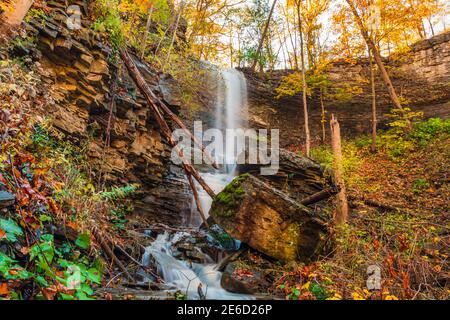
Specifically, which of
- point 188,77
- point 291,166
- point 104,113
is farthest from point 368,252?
point 188,77

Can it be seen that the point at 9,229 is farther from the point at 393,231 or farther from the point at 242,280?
the point at 393,231

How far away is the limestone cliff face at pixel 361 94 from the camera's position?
14.4 m

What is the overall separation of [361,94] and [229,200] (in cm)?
1331

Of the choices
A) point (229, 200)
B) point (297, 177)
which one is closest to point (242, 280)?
point (229, 200)

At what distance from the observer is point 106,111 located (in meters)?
7.13

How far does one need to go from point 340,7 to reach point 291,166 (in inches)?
401

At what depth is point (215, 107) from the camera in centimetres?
1541

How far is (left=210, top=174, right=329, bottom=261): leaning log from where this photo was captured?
5934mm

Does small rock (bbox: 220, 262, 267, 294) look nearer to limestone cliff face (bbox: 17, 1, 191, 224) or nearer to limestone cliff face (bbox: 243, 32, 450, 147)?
limestone cliff face (bbox: 17, 1, 191, 224)

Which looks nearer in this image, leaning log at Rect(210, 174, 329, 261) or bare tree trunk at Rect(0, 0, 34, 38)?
bare tree trunk at Rect(0, 0, 34, 38)

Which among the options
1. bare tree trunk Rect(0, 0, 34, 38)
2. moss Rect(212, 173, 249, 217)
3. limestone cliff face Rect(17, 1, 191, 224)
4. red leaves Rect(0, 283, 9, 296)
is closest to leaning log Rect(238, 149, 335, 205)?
moss Rect(212, 173, 249, 217)

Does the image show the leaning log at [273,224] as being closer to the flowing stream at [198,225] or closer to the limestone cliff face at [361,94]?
the flowing stream at [198,225]

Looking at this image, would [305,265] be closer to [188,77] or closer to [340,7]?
[188,77]

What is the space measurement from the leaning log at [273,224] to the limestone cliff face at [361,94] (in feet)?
35.3
